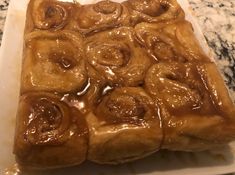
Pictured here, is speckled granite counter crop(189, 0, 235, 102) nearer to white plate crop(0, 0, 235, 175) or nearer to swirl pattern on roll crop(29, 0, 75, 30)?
white plate crop(0, 0, 235, 175)

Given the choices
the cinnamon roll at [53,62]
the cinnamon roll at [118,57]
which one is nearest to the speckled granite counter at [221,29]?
the cinnamon roll at [118,57]

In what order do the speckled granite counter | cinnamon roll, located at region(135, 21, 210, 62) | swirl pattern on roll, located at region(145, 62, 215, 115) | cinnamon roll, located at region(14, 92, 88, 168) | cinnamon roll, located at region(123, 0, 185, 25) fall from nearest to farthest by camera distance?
cinnamon roll, located at region(14, 92, 88, 168) < swirl pattern on roll, located at region(145, 62, 215, 115) < cinnamon roll, located at region(135, 21, 210, 62) < cinnamon roll, located at region(123, 0, 185, 25) < the speckled granite counter

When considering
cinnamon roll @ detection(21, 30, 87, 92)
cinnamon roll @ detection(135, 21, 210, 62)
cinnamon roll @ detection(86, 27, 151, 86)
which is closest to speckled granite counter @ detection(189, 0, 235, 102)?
cinnamon roll @ detection(135, 21, 210, 62)

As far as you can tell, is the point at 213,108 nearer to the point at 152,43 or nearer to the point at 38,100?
the point at 152,43

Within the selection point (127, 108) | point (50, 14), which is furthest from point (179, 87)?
point (50, 14)

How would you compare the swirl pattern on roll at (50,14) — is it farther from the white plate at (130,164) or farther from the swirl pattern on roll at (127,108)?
the swirl pattern on roll at (127,108)
